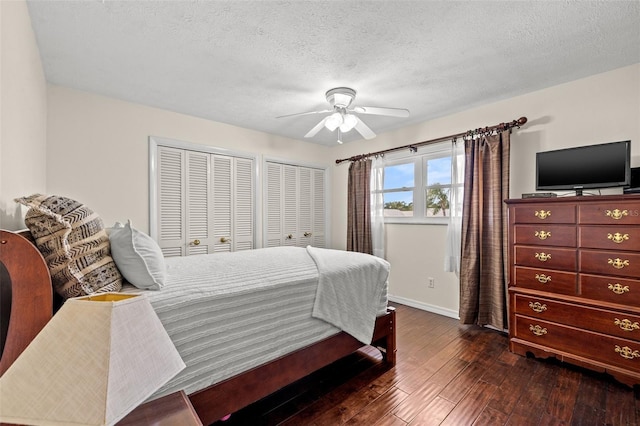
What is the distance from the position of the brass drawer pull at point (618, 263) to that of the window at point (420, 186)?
4.77 ft

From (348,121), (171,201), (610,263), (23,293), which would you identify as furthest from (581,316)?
(171,201)

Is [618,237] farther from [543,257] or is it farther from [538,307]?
[538,307]

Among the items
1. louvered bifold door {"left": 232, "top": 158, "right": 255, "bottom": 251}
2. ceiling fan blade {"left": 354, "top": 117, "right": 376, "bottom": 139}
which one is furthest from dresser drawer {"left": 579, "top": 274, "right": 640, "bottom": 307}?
louvered bifold door {"left": 232, "top": 158, "right": 255, "bottom": 251}

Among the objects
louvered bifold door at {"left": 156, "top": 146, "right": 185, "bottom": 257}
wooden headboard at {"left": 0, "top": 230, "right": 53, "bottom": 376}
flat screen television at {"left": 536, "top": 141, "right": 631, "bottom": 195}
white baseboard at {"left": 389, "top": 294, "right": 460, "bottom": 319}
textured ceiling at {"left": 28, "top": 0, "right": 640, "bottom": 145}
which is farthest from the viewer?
white baseboard at {"left": 389, "top": 294, "right": 460, "bottom": 319}

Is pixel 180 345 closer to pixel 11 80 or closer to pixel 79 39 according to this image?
pixel 11 80

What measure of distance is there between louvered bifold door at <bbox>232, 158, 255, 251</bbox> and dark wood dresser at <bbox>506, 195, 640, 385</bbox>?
3008 millimetres

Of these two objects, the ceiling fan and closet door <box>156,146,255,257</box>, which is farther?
closet door <box>156,146,255,257</box>

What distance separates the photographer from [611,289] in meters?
2.04

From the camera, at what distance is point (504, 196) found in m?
2.84

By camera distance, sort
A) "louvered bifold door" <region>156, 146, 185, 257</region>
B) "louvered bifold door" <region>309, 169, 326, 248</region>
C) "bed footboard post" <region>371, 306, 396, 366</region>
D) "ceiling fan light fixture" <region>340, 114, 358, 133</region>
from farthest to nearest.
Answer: "louvered bifold door" <region>309, 169, 326, 248</region> → "louvered bifold door" <region>156, 146, 185, 257</region> → "ceiling fan light fixture" <region>340, 114, 358, 133</region> → "bed footboard post" <region>371, 306, 396, 366</region>

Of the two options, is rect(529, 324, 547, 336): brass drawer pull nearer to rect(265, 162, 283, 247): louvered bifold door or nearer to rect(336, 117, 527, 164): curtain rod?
rect(336, 117, 527, 164): curtain rod

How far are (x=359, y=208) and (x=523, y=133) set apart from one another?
7.03ft

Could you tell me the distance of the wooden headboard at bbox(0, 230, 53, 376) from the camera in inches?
34.0

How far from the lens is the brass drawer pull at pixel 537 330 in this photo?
2.33 metres
